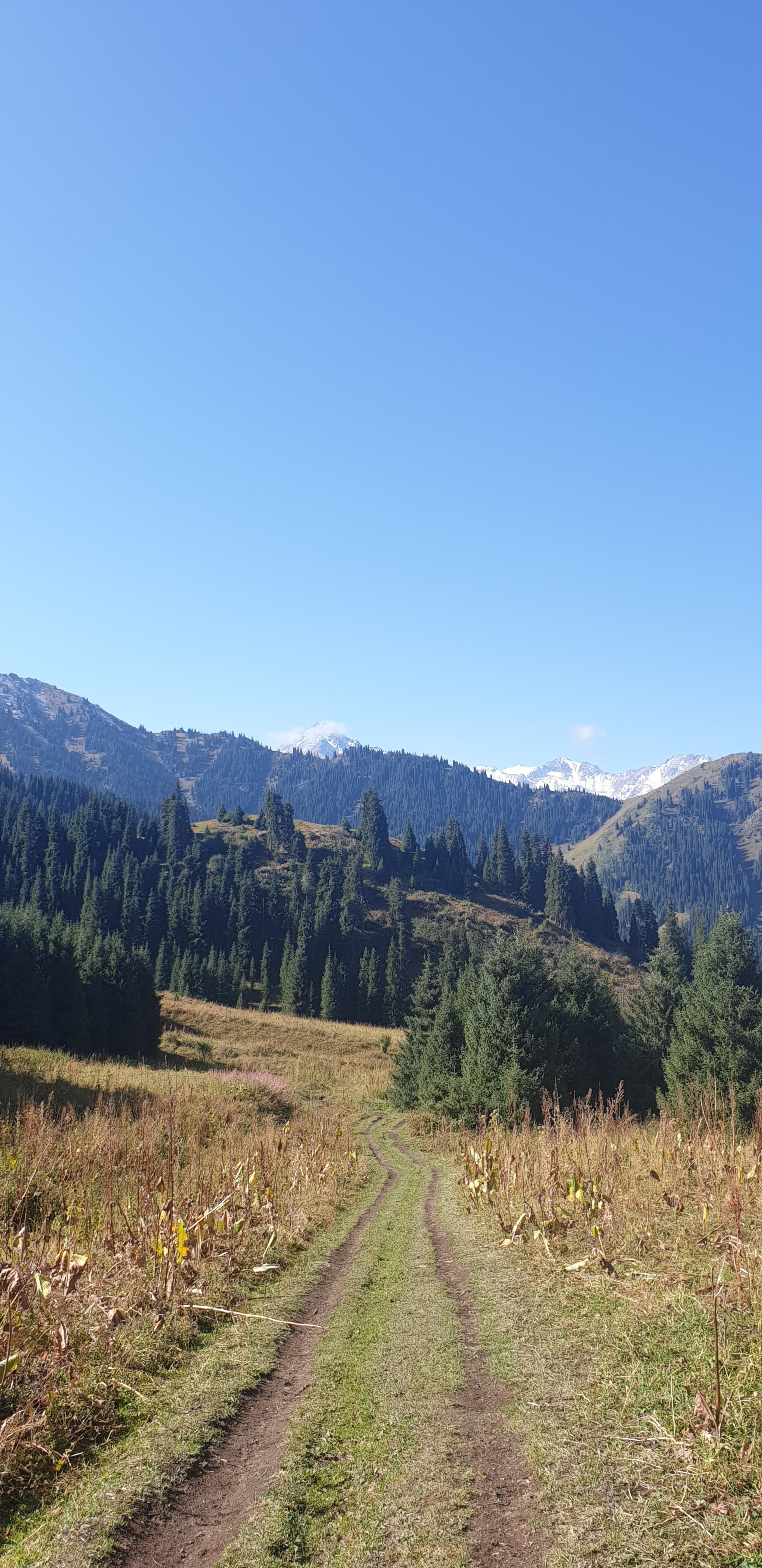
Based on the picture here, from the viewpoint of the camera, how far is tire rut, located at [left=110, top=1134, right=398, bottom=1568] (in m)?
4.75

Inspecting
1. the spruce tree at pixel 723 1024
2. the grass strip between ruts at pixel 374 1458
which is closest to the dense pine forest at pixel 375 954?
the spruce tree at pixel 723 1024

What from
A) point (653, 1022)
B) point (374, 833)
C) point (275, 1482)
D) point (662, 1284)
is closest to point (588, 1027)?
point (653, 1022)

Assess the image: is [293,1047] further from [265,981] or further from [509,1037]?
[265,981]

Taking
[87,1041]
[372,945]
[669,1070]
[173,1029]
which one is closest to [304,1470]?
[669,1070]

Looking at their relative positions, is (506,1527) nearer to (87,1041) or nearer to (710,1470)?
(710,1470)

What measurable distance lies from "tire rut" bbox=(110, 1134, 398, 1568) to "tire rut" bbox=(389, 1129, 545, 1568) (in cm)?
147

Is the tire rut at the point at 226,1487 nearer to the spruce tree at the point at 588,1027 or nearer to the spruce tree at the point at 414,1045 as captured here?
the spruce tree at the point at 588,1027

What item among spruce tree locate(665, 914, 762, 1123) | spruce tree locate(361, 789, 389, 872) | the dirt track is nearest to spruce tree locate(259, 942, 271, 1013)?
spruce tree locate(361, 789, 389, 872)

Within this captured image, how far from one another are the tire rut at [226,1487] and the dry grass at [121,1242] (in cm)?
87

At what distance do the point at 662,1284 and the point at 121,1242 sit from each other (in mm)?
6371

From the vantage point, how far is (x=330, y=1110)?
3647 centimetres

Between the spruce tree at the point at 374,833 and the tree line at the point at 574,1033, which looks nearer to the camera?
the tree line at the point at 574,1033

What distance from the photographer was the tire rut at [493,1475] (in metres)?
4.51

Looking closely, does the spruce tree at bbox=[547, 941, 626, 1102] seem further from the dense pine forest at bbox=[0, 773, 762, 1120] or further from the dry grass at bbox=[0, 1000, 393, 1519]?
the dry grass at bbox=[0, 1000, 393, 1519]
